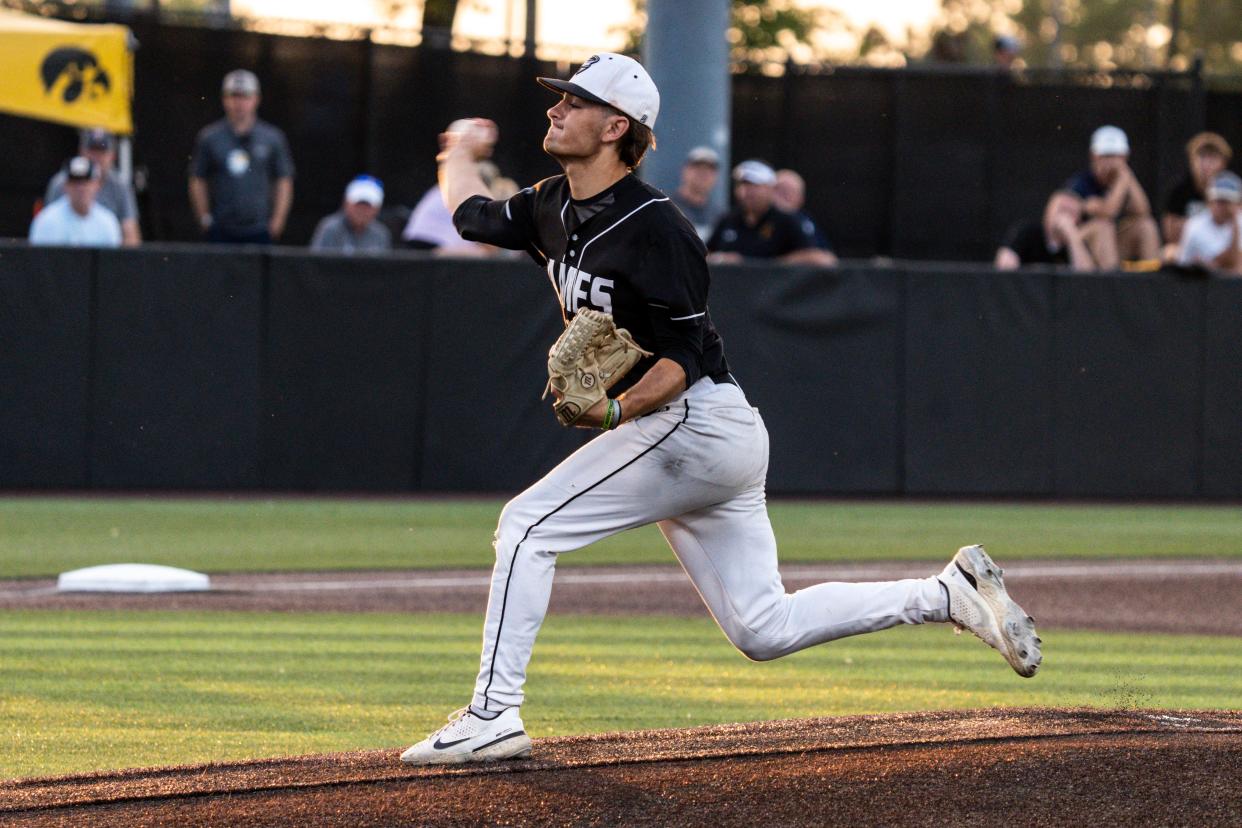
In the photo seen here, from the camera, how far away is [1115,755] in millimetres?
5359

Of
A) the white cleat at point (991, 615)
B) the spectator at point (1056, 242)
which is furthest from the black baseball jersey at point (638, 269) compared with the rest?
the spectator at point (1056, 242)

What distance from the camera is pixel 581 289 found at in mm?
5520

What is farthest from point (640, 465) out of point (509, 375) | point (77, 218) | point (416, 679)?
point (77, 218)

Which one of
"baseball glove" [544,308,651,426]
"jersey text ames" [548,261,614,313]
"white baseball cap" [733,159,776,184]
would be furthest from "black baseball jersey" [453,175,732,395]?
"white baseball cap" [733,159,776,184]

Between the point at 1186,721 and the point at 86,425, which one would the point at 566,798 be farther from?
the point at 86,425

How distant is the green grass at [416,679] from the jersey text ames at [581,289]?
179 cm

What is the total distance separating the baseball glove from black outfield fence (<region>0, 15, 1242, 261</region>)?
15.2 m

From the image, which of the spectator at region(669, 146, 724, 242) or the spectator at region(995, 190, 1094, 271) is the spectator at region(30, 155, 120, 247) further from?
the spectator at region(995, 190, 1094, 271)

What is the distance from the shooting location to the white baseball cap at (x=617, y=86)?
5.50 meters

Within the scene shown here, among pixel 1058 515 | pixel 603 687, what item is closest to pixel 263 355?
pixel 1058 515

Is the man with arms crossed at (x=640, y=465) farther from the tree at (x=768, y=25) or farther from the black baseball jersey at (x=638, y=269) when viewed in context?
the tree at (x=768, y=25)

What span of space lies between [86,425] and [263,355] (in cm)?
142

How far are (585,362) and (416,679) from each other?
9.76ft

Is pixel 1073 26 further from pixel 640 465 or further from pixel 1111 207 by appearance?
pixel 640 465
